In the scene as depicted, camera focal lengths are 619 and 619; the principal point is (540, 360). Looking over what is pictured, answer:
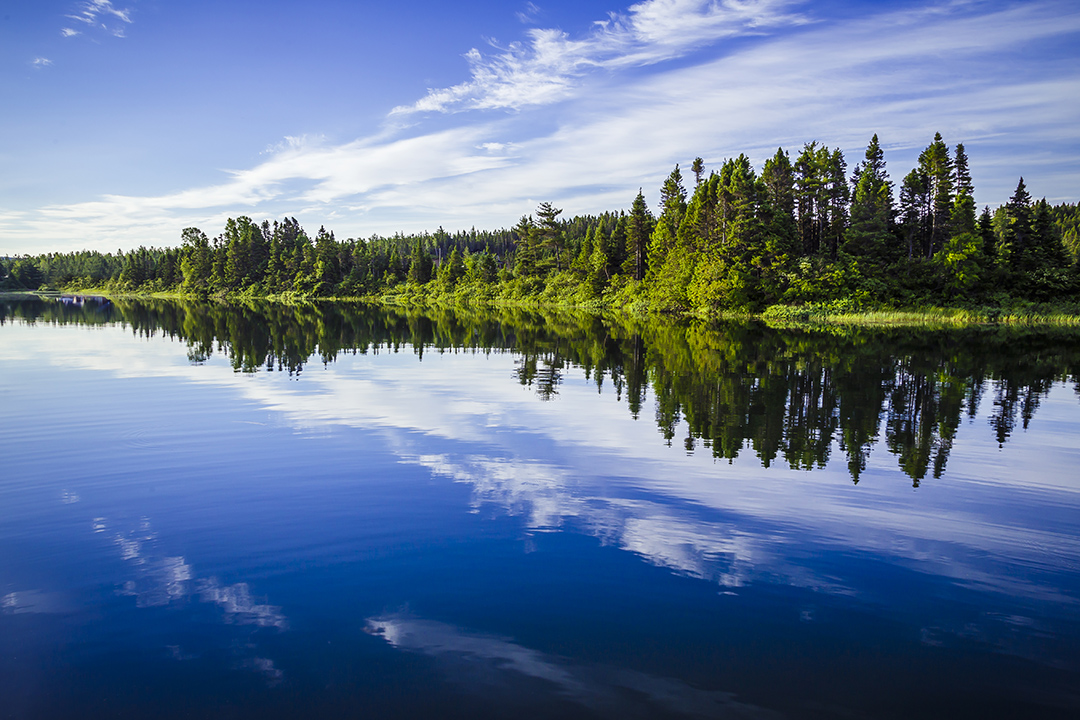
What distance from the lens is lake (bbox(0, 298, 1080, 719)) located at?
4988mm

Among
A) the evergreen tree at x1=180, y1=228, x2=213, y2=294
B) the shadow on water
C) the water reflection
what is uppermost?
Result: the evergreen tree at x1=180, y1=228, x2=213, y2=294

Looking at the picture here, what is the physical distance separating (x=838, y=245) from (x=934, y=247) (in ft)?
32.6

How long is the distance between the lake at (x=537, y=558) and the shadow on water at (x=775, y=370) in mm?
250

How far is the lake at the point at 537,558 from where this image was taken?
4988 millimetres

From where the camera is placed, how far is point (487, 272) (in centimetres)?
11706

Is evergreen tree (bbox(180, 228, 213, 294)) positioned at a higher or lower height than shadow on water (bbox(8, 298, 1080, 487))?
higher

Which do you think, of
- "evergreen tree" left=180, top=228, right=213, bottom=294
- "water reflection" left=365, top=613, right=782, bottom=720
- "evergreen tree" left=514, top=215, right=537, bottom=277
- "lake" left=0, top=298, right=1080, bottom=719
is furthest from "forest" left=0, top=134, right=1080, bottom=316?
"evergreen tree" left=180, top=228, right=213, bottom=294

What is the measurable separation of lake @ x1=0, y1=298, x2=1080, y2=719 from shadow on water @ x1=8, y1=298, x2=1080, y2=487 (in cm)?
25

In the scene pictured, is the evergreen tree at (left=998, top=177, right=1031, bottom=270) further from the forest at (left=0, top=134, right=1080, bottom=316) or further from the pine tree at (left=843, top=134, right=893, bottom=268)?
the pine tree at (left=843, top=134, right=893, bottom=268)

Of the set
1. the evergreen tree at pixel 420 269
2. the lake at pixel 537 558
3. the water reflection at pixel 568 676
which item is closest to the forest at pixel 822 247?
the evergreen tree at pixel 420 269

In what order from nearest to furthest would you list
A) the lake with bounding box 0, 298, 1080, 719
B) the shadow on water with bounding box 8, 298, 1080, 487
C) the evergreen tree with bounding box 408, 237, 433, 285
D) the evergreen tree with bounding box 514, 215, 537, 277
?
the lake with bounding box 0, 298, 1080, 719
the shadow on water with bounding box 8, 298, 1080, 487
the evergreen tree with bounding box 514, 215, 537, 277
the evergreen tree with bounding box 408, 237, 433, 285

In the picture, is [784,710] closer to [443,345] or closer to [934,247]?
[443,345]

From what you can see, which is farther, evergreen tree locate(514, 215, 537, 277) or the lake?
evergreen tree locate(514, 215, 537, 277)

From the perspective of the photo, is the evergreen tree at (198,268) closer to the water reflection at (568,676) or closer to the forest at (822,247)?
the forest at (822,247)
